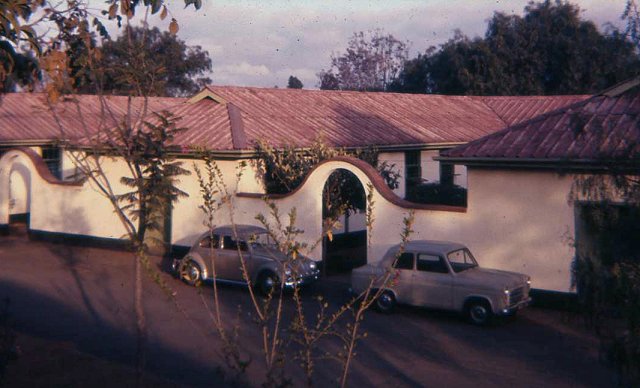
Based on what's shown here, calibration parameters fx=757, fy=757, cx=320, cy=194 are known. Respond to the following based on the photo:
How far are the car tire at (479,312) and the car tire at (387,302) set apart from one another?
1.52 m

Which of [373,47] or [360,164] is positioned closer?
[360,164]

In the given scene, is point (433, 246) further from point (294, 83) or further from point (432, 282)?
point (294, 83)

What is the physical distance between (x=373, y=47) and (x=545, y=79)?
1506 centimetres

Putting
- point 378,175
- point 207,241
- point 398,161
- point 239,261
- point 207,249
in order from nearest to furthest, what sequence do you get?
point 239,261 → point 207,249 → point 207,241 → point 378,175 → point 398,161

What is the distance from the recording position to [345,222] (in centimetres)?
2081

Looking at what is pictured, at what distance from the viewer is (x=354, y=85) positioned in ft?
189

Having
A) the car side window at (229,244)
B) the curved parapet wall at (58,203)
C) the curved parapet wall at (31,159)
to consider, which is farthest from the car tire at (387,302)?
the curved parapet wall at (31,159)

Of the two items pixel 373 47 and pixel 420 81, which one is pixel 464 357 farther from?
pixel 373 47

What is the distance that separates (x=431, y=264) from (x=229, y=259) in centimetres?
480

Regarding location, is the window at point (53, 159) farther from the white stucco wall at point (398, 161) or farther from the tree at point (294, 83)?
the tree at point (294, 83)

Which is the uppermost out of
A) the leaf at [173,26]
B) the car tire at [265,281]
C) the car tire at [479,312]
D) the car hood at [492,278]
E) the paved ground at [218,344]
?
the leaf at [173,26]

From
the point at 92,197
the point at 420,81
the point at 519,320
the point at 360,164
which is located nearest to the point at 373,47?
the point at 420,81

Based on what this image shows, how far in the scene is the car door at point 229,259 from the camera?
16547 millimetres

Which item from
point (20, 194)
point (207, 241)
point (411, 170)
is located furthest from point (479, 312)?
point (20, 194)
